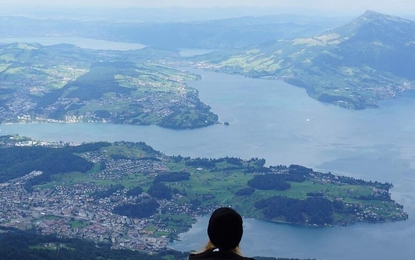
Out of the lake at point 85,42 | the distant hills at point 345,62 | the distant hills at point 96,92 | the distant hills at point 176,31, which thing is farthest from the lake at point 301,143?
the distant hills at point 176,31

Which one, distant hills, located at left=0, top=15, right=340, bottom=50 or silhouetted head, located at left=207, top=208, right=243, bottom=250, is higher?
silhouetted head, located at left=207, top=208, right=243, bottom=250

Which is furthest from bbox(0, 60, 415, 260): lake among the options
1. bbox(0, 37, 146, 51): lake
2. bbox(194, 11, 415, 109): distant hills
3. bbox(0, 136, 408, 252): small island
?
bbox(0, 37, 146, 51): lake

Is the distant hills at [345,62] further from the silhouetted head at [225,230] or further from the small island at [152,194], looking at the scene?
the silhouetted head at [225,230]

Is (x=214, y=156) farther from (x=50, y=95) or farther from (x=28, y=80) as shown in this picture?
(x=28, y=80)

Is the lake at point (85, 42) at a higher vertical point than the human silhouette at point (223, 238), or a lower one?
lower

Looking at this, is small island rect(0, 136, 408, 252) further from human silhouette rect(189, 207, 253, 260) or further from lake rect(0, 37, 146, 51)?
lake rect(0, 37, 146, 51)

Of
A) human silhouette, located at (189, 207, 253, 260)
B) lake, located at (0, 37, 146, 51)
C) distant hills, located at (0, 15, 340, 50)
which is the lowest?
lake, located at (0, 37, 146, 51)

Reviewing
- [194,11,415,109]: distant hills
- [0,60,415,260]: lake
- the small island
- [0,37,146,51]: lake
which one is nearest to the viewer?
[0,60,415,260]: lake

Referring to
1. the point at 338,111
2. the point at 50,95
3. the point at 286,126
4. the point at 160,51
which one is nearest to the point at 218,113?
the point at 286,126
